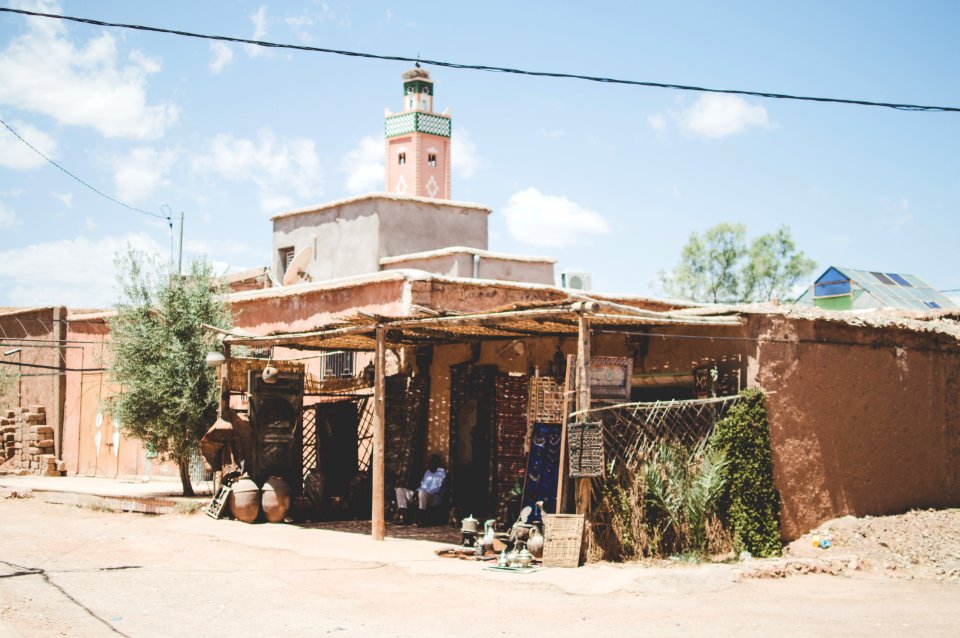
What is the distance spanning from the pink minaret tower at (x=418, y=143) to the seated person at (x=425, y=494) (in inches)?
1245

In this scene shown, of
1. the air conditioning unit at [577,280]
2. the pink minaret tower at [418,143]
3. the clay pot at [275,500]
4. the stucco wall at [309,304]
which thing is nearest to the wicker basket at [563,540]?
the clay pot at [275,500]

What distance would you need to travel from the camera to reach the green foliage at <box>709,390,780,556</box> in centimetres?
1081

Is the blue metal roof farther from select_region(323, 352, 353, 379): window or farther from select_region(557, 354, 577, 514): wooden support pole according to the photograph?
select_region(557, 354, 577, 514): wooden support pole

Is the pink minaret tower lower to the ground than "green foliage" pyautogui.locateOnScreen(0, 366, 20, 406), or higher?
higher

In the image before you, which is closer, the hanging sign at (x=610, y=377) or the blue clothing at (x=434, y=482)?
the hanging sign at (x=610, y=377)

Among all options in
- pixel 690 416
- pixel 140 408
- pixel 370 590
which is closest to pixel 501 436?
pixel 690 416

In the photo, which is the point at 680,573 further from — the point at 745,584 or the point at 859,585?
the point at 859,585

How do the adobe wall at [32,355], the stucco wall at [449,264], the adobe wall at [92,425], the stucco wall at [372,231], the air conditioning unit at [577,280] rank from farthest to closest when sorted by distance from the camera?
the adobe wall at [32,355]
the stucco wall at [372,231]
the adobe wall at [92,425]
the air conditioning unit at [577,280]
the stucco wall at [449,264]

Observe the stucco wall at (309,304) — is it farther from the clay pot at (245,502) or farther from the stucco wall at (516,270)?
the stucco wall at (516,270)

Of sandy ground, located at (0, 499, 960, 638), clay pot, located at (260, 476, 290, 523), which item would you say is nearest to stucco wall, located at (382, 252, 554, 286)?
clay pot, located at (260, 476, 290, 523)

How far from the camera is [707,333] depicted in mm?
11930

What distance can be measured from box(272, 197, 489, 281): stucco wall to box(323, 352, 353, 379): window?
15.6 ft

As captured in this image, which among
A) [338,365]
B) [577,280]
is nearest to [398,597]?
[338,365]

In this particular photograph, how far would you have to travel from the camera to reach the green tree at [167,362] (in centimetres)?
1641
